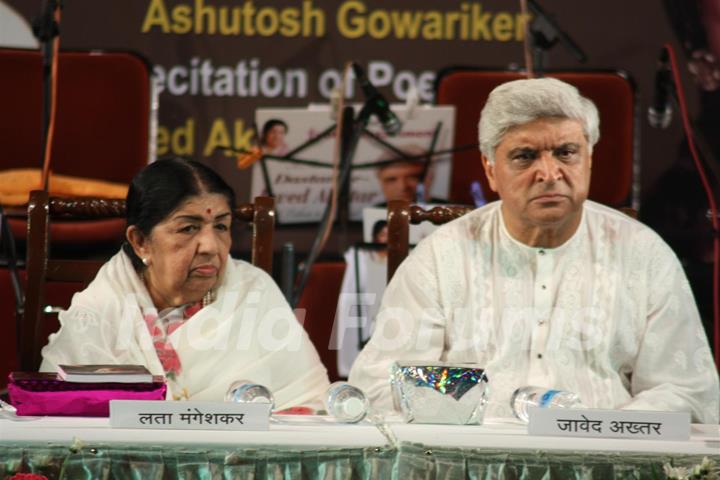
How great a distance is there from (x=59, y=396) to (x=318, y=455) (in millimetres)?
532

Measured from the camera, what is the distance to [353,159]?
435 centimetres

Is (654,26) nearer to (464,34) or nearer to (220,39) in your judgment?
(464,34)

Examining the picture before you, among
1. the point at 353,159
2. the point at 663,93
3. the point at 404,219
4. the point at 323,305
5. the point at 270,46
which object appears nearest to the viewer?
the point at 404,219

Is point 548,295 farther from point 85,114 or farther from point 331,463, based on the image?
point 85,114

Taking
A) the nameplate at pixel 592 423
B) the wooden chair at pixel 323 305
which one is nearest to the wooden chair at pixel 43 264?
the wooden chair at pixel 323 305

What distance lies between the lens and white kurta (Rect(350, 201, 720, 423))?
112 inches

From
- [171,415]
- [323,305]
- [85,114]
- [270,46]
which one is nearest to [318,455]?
[171,415]

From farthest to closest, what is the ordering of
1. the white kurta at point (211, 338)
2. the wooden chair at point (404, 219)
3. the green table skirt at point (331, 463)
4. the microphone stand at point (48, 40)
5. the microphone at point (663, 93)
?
the microphone at point (663, 93) < the microphone stand at point (48, 40) < the wooden chair at point (404, 219) < the white kurta at point (211, 338) < the green table skirt at point (331, 463)

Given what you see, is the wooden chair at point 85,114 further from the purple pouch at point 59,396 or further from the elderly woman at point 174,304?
the purple pouch at point 59,396

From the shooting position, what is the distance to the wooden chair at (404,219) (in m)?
3.08

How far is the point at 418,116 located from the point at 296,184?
503mm

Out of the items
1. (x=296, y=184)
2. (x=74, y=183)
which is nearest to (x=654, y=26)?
(x=296, y=184)

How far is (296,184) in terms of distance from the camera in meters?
4.38

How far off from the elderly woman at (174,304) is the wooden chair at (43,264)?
0.12 m
